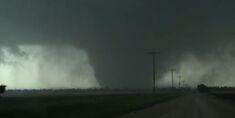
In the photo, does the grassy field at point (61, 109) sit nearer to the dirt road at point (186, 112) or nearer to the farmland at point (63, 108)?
the farmland at point (63, 108)

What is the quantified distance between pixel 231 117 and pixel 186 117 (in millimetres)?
4235

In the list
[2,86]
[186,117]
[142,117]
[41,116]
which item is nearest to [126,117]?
[142,117]

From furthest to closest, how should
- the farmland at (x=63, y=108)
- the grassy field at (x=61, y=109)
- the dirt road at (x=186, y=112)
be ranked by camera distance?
the dirt road at (x=186, y=112) < the farmland at (x=63, y=108) < the grassy field at (x=61, y=109)

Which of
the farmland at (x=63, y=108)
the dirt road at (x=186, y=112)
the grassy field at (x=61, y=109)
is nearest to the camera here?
the grassy field at (x=61, y=109)

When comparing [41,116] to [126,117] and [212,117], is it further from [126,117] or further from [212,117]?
[212,117]

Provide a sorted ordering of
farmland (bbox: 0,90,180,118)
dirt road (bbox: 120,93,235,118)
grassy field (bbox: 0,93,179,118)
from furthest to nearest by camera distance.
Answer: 1. dirt road (bbox: 120,93,235,118)
2. farmland (bbox: 0,90,180,118)
3. grassy field (bbox: 0,93,179,118)

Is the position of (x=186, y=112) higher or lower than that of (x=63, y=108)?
lower

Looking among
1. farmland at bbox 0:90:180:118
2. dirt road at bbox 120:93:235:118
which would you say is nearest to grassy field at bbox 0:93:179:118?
farmland at bbox 0:90:180:118

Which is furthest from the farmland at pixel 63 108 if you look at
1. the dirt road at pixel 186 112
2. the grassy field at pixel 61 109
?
the dirt road at pixel 186 112

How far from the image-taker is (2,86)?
96.8 m

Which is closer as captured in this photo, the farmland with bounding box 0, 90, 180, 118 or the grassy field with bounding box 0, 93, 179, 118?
the grassy field with bounding box 0, 93, 179, 118

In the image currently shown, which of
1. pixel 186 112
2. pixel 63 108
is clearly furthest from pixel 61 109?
pixel 186 112

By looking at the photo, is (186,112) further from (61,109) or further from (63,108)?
(61,109)

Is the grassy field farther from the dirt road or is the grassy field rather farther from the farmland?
the dirt road
